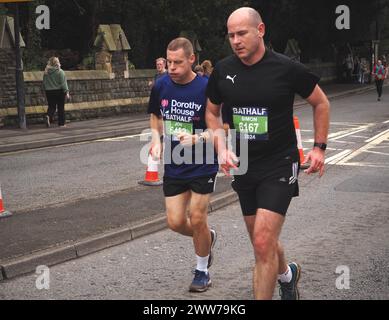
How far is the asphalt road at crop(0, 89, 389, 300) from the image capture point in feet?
17.8

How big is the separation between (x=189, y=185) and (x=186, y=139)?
0.46 metres

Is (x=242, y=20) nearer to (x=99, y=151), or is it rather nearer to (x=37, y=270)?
(x=37, y=270)

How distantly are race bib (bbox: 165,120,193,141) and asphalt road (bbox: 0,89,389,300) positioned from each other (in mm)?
1227

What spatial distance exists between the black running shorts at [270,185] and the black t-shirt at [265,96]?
8 cm

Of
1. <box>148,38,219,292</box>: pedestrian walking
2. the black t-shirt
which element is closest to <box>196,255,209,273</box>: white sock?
<box>148,38,219,292</box>: pedestrian walking

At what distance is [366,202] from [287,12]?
32702mm

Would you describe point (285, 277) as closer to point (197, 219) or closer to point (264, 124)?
point (197, 219)

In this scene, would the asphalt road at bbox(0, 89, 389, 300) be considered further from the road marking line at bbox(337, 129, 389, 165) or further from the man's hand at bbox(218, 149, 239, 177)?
the road marking line at bbox(337, 129, 389, 165)

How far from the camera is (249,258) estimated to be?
6.43 meters

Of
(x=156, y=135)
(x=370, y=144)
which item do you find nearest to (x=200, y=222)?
(x=156, y=135)

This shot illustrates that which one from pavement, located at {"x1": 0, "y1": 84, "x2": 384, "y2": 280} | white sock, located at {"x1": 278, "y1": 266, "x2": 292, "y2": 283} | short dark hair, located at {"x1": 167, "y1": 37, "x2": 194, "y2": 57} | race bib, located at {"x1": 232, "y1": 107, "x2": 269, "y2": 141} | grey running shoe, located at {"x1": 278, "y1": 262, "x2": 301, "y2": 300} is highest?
short dark hair, located at {"x1": 167, "y1": 37, "x2": 194, "y2": 57}

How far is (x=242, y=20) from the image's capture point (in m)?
4.55

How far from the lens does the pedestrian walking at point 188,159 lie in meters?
5.53
